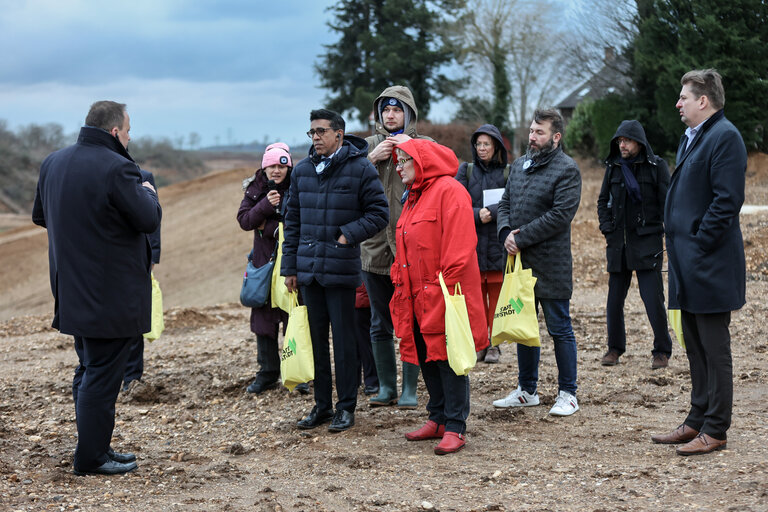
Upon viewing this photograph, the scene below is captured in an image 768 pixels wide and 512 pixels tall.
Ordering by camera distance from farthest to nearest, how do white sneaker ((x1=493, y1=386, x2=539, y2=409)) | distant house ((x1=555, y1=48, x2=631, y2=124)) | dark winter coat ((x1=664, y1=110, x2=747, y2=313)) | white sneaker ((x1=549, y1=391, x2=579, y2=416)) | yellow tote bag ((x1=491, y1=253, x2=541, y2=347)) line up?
distant house ((x1=555, y1=48, x2=631, y2=124)) < white sneaker ((x1=493, y1=386, x2=539, y2=409)) < white sneaker ((x1=549, y1=391, x2=579, y2=416)) < yellow tote bag ((x1=491, y1=253, x2=541, y2=347)) < dark winter coat ((x1=664, y1=110, x2=747, y2=313))

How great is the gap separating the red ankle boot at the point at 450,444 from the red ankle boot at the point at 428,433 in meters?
0.25

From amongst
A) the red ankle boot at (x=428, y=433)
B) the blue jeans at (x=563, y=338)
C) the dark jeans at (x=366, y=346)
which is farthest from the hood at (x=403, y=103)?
the red ankle boot at (x=428, y=433)

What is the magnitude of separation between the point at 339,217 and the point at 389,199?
788 mm

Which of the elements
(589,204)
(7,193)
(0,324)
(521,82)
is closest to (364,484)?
(0,324)

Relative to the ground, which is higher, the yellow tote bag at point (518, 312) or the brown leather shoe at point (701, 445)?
the yellow tote bag at point (518, 312)

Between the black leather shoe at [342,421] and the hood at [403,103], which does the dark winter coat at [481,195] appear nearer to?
the hood at [403,103]

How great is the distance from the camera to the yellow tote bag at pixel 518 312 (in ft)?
18.8

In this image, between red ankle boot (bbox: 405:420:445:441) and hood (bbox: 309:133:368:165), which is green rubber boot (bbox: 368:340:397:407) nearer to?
red ankle boot (bbox: 405:420:445:441)

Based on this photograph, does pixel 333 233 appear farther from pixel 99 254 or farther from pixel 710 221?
pixel 710 221

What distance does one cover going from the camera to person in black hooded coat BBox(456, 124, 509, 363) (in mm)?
7047

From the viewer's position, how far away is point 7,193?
2068 inches

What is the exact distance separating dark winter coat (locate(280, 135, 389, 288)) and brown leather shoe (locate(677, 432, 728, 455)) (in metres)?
2.33

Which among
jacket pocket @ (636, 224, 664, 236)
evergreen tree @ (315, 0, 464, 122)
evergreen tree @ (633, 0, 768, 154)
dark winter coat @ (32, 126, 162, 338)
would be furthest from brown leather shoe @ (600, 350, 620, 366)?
A: evergreen tree @ (315, 0, 464, 122)

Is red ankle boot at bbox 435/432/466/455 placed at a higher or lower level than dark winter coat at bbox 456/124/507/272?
lower
